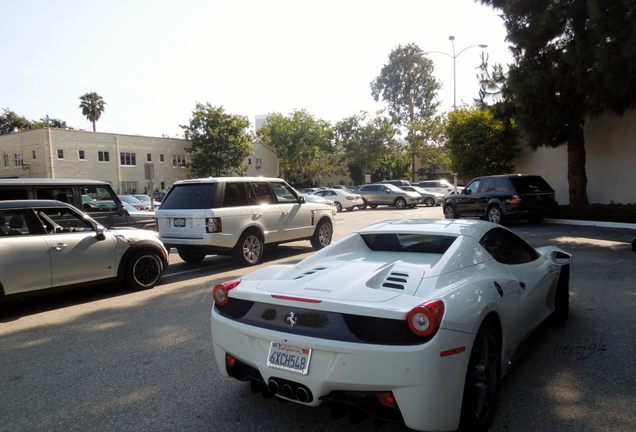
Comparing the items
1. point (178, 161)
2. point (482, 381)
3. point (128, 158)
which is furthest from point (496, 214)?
point (178, 161)

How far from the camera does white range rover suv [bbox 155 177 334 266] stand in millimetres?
8984

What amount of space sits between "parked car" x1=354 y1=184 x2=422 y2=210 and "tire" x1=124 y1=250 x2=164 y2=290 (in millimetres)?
23269

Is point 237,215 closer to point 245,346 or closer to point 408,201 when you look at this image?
point 245,346

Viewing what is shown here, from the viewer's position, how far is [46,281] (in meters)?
6.32

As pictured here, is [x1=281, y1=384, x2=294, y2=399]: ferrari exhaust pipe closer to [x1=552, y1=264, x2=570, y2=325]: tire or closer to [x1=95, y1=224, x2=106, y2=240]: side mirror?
[x1=552, y1=264, x2=570, y2=325]: tire

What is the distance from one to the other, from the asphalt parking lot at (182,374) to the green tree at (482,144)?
15.9 metres

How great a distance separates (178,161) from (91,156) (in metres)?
9.48

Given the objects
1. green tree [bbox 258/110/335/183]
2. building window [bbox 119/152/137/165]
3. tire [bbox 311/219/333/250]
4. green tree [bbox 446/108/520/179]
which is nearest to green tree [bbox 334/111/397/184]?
green tree [bbox 258/110/335/183]

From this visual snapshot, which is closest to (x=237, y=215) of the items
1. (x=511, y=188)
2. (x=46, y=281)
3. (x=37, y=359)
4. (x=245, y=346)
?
(x=46, y=281)

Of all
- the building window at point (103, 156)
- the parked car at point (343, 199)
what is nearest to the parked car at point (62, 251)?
the parked car at point (343, 199)

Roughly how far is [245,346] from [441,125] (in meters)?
43.7

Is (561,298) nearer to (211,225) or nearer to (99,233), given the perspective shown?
(211,225)

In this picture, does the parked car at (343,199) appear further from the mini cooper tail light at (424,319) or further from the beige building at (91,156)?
the mini cooper tail light at (424,319)

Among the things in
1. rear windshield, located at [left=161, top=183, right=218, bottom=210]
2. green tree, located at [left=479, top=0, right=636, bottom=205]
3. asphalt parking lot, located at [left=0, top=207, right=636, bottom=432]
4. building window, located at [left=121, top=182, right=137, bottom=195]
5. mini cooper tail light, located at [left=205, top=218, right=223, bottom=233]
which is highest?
green tree, located at [left=479, top=0, right=636, bottom=205]
